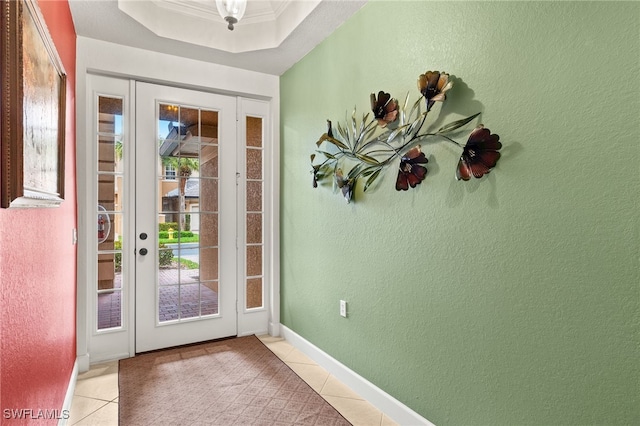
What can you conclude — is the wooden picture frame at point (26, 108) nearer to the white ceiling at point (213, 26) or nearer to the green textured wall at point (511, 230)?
the white ceiling at point (213, 26)

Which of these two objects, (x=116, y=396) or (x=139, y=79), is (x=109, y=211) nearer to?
(x=139, y=79)

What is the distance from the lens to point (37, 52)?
122cm

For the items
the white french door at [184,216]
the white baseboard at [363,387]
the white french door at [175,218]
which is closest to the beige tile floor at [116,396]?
the white baseboard at [363,387]

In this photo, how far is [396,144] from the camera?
2049 millimetres

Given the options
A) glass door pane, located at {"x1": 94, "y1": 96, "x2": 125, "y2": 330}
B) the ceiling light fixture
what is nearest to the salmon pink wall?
glass door pane, located at {"x1": 94, "y1": 96, "x2": 125, "y2": 330}

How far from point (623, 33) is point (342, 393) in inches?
89.1

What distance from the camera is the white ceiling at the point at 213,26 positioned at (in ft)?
7.89

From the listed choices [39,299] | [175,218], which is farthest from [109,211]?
[39,299]

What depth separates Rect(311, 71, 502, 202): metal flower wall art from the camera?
157 cm

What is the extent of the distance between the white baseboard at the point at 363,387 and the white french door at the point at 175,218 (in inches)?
28.6

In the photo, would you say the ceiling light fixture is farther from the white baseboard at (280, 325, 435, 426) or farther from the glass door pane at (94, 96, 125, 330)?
the white baseboard at (280, 325, 435, 426)

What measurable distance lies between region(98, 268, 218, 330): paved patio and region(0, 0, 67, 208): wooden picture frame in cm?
163

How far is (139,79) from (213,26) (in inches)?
29.4

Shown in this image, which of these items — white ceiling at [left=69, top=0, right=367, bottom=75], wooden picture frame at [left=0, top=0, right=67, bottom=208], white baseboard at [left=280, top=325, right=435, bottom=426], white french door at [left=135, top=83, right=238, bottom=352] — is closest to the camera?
wooden picture frame at [left=0, top=0, right=67, bottom=208]
